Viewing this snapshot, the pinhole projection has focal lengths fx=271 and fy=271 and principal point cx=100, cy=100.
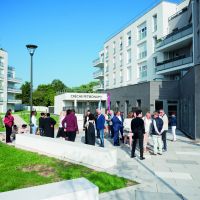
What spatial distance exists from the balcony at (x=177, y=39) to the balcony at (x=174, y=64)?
161 centimetres

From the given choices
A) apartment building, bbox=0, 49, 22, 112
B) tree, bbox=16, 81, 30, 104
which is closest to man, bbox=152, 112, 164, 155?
apartment building, bbox=0, 49, 22, 112

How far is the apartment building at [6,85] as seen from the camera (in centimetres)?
6831

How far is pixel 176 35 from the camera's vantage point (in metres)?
29.5

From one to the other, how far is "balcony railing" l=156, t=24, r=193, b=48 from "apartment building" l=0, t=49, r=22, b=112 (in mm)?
47332

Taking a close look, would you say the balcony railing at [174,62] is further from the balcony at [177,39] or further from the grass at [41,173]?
the grass at [41,173]

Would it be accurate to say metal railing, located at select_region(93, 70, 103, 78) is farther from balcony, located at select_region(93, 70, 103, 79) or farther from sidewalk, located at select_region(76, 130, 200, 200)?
sidewalk, located at select_region(76, 130, 200, 200)

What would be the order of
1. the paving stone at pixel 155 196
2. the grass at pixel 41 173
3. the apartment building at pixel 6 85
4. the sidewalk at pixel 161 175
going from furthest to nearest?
1. the apartment building at pixel 6 85
2. the grass at pixel 41 173
3. the sidewalk at pixel 161 175
4. the paving stone at pixel 155 196

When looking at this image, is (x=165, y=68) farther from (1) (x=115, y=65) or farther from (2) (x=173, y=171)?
(2) (x=173, y=171)

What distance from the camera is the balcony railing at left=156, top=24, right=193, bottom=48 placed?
2771 centimetres

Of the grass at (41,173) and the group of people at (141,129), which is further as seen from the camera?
the group of people at (141,129)

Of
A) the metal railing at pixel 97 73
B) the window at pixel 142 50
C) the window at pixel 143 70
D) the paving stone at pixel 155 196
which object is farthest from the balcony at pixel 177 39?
the paving stone at pixel 155 196

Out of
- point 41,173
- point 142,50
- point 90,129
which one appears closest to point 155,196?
point 41,173

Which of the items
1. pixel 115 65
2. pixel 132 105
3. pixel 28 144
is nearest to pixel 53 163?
pixel 28 144

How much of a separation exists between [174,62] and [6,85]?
170ft
